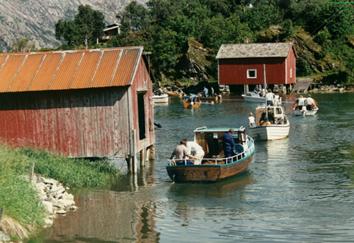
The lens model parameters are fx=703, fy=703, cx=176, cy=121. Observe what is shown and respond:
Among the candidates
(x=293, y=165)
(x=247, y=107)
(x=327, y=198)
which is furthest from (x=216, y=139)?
(x=247, y=107)

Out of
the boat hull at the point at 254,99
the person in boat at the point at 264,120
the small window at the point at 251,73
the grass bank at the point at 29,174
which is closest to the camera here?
the grass bank at the point at 29,174

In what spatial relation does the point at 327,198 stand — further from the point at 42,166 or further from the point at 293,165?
the point at 42,166

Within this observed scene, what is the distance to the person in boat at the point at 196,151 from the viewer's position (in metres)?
26.7

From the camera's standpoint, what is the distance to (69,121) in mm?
28031

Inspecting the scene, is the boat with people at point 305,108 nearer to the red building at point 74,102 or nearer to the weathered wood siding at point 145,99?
the weathered wood siding at point 145,99

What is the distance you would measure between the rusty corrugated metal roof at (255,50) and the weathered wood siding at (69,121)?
191 feet

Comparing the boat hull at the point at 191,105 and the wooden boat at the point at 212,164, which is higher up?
the boat hull at the point at 191,105

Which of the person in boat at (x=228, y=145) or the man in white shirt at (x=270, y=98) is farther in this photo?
the man in white shirt at (x=270, y=98)

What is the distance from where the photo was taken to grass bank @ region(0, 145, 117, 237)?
734 inches

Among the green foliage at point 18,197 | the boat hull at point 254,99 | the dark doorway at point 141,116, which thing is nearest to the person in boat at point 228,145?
the dark doorway at point 141,116

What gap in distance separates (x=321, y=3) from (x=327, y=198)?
260 feet

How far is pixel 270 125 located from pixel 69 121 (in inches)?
628

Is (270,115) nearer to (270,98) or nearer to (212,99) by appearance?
(270,98)

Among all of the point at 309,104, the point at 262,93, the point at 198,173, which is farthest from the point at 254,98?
the point at 198,173
